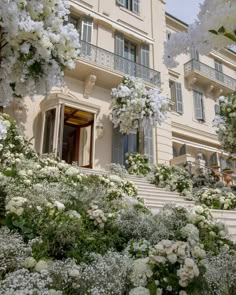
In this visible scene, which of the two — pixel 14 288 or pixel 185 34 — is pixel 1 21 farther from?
pixel 14 288

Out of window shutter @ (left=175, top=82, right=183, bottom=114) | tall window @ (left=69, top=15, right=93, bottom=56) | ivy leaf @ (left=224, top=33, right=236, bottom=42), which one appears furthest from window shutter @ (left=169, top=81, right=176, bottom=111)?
ivy leaf @ (left=224, top=33, right=236, bottom=42)

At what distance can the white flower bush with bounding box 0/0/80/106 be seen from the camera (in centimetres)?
274

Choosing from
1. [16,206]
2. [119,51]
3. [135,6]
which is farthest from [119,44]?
A: [16,206]

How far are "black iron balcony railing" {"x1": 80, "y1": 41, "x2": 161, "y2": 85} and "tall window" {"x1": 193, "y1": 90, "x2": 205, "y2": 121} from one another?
4197 millimetres

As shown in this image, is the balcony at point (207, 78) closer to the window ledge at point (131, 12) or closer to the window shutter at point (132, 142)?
the window ledge at point (131, 12)

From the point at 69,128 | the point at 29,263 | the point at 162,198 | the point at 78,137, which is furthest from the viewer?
the point at 69,128

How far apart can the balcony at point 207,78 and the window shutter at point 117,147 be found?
7291 millimetres

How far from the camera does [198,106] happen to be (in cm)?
1672

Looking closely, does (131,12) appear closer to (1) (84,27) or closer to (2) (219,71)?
(1) (84,27)

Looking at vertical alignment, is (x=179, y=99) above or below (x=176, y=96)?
below

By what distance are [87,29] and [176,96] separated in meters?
6.12

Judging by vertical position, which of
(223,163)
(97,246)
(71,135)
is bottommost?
(97,246)

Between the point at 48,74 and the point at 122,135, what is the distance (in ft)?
28.6

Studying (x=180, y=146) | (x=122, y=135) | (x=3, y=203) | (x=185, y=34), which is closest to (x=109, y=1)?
(x=122, y=135)
